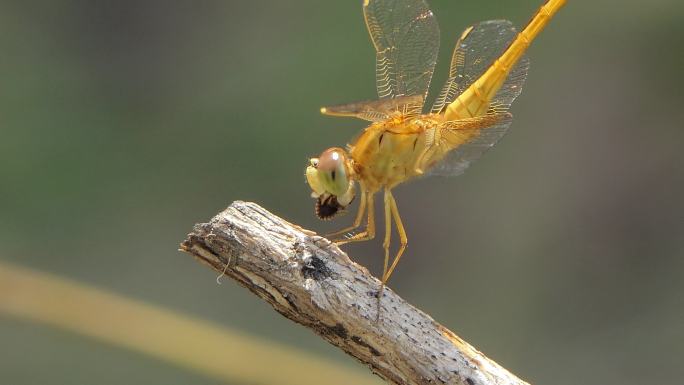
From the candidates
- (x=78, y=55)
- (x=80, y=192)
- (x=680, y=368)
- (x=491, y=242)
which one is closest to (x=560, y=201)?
(x=491, y=242)

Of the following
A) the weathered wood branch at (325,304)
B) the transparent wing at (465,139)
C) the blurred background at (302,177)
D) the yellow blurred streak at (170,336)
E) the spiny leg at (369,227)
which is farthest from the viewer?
the blurred background at (302,177)

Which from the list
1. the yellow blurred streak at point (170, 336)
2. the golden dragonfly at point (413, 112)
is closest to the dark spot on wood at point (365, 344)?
the golden dragonfly at point (413, 112)

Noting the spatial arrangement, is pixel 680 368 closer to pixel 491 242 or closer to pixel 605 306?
pixel 605 306

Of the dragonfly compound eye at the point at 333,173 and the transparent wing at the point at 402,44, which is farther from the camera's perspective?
the transparent wing at the point at 402,44

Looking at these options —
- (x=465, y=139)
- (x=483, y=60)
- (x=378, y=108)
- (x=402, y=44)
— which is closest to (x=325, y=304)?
(x=378, y=108)

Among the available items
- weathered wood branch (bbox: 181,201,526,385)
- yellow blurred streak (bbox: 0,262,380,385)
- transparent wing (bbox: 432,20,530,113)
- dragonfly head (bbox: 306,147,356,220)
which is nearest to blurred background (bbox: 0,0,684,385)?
yellow blurred streak (bbox: 0,262,380,385)

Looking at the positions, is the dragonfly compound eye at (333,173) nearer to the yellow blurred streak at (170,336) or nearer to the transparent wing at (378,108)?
the transparent wing at (378,108)
